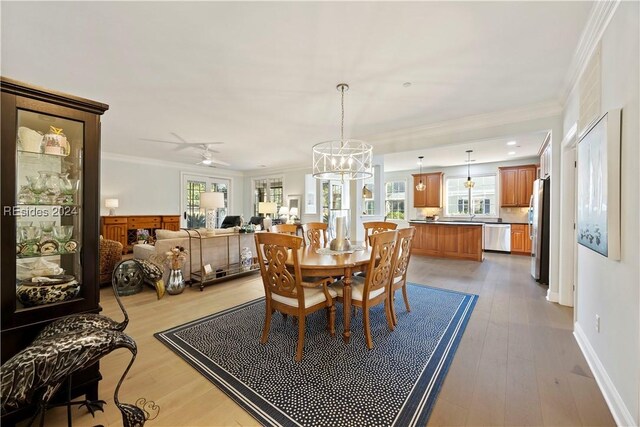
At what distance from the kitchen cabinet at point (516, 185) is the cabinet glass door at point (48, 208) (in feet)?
28.2

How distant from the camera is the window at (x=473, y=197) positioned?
7531 millimetres

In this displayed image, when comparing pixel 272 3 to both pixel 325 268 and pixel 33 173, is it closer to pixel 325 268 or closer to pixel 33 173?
pixel 33 173

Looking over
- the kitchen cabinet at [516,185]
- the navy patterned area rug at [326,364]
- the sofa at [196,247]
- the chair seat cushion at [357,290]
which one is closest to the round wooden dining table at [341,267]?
the chair seat cushion at [357,290]

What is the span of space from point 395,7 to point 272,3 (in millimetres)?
851

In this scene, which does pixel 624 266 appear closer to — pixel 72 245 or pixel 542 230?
pixel 542 230

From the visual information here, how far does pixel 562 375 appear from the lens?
189cm

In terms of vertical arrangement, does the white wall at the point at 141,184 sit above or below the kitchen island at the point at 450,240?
above

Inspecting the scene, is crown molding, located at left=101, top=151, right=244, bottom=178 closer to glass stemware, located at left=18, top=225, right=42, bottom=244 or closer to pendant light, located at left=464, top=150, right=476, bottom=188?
glass stemware, located at left=18, top=225, right=42, bottom=244

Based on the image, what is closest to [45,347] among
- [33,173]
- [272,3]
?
[33,173]

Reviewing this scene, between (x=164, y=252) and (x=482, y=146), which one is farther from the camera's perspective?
(x=482, y=146)

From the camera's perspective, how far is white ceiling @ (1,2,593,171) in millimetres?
1867

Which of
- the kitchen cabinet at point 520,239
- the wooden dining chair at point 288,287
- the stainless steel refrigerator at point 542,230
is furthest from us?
the kitchen cabinet at point 520,239

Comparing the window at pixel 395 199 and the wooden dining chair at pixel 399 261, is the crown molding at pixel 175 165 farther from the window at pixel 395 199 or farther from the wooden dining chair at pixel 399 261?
the wooden dining chair at pixel 399 261

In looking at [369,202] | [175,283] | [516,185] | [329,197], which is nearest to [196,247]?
[175,283]
